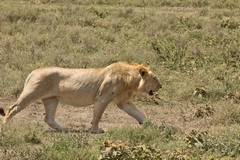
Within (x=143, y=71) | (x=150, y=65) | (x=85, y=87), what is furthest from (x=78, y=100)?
(x=150, y=65)

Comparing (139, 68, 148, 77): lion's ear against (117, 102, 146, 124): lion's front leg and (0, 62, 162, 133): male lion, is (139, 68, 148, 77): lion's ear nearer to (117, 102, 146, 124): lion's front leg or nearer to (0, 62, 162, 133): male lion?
(0, 62, 162, 133): male lion

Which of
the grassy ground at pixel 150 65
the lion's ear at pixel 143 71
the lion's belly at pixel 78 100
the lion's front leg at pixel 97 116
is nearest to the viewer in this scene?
the grassy ground at pixel 150 65

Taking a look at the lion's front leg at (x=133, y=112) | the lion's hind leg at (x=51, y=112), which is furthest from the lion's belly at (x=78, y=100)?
the lion's front leg at (x=133, y=112)

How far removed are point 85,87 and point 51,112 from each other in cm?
72

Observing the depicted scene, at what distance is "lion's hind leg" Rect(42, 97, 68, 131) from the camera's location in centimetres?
952

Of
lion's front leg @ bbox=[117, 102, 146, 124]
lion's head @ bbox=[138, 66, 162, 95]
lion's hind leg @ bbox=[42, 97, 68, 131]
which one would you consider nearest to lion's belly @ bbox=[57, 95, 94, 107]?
lion's hind leg @ bbox=[42, 97, 68, 131]

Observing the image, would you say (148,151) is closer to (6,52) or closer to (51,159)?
(51,159)

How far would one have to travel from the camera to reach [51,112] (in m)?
9.59

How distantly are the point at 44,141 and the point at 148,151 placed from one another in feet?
7.47

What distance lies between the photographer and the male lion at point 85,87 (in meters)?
9.27

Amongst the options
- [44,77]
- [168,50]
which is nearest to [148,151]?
[44,77]

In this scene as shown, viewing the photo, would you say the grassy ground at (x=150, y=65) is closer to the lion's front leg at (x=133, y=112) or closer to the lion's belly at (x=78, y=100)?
the lion's front leg at (x=133, y=112)

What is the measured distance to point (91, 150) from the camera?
7.50 meters

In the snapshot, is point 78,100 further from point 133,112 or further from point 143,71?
point 143,71
